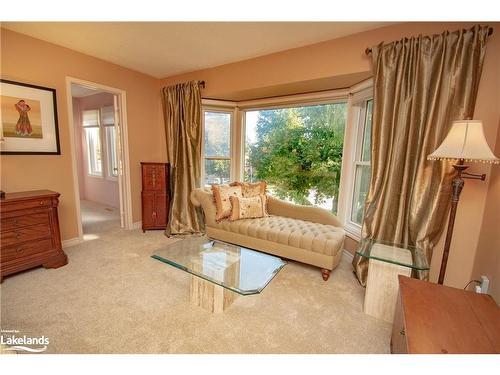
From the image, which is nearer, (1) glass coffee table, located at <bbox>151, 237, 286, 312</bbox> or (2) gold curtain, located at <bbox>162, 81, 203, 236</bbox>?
(1) glass coffee table, located at <bbox>151, 237, 286, 312</bbox>

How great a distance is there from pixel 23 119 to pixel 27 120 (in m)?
0.03

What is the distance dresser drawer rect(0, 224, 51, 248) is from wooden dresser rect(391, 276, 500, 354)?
10.3 ft

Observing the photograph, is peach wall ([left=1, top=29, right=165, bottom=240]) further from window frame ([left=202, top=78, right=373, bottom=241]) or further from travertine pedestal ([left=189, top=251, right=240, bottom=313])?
travertine pedestal ([left=189, top=251, right=240, bottom=313])

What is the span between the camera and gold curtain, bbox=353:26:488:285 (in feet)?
5.72

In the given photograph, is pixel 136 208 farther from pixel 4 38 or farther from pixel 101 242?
pixel 4 38

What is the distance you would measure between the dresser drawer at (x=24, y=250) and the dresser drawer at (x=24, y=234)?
49mm

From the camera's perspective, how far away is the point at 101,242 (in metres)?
3.06

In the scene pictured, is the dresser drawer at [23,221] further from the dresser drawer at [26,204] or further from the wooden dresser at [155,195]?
the wooden dresser at [155,195]

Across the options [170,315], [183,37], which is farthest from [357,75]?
[170,315]

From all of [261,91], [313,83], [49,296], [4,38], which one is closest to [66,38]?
[4,38]

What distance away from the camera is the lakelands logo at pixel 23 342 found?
140 cm

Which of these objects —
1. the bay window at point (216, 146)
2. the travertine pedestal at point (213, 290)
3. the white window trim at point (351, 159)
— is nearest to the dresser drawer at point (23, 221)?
the travertine pedestal at point (213, 290)

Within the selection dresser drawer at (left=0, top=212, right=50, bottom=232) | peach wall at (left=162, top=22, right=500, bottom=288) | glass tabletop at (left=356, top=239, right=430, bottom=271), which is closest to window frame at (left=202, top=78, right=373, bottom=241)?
peach wall at (left=162, top=22, right=500, bottom=288)

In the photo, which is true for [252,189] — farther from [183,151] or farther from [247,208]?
[183,151]
